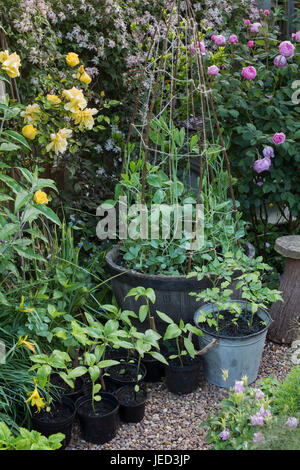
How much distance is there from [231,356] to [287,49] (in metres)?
1.76

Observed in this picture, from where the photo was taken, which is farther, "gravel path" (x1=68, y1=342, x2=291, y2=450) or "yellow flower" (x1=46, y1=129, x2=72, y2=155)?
"yellow flower" (x1=46, y1=129, x2=72, y2=155)

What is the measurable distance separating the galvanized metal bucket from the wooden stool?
42 centimetres

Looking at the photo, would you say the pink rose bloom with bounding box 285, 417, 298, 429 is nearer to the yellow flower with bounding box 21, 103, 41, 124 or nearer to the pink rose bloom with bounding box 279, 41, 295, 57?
the yellow flower with bounding box 21, 103, 41, 124

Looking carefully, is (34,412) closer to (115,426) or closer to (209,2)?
(115,426)

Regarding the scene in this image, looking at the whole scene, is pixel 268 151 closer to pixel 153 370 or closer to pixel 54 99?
pixel 54 99

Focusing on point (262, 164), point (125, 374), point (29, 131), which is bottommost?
point (125, 374)

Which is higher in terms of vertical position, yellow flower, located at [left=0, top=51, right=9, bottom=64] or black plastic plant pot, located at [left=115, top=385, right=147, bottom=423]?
yellow flower, located at [left=0, top=51, right=9, bottom=64]

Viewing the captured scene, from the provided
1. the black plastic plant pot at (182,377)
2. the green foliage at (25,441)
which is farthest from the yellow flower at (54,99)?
the green foliage at (25,441)

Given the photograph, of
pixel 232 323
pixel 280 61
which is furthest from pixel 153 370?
pixel 280 61

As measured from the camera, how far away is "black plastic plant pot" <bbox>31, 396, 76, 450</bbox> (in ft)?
6.18

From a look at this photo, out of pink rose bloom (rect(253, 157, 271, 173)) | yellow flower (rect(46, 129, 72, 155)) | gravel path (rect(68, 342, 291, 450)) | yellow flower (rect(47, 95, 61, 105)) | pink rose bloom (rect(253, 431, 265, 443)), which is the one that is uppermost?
yellow flower (rect(47, 95, 61, 105))

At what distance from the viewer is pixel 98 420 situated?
76.5 inches

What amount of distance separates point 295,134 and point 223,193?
1.81ft

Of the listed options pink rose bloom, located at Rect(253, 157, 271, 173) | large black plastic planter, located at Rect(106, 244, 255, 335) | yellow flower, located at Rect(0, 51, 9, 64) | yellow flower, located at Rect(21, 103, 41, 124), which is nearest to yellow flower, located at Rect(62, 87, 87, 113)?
yellow flower, located at Rect(21, 103, 41, 124)
